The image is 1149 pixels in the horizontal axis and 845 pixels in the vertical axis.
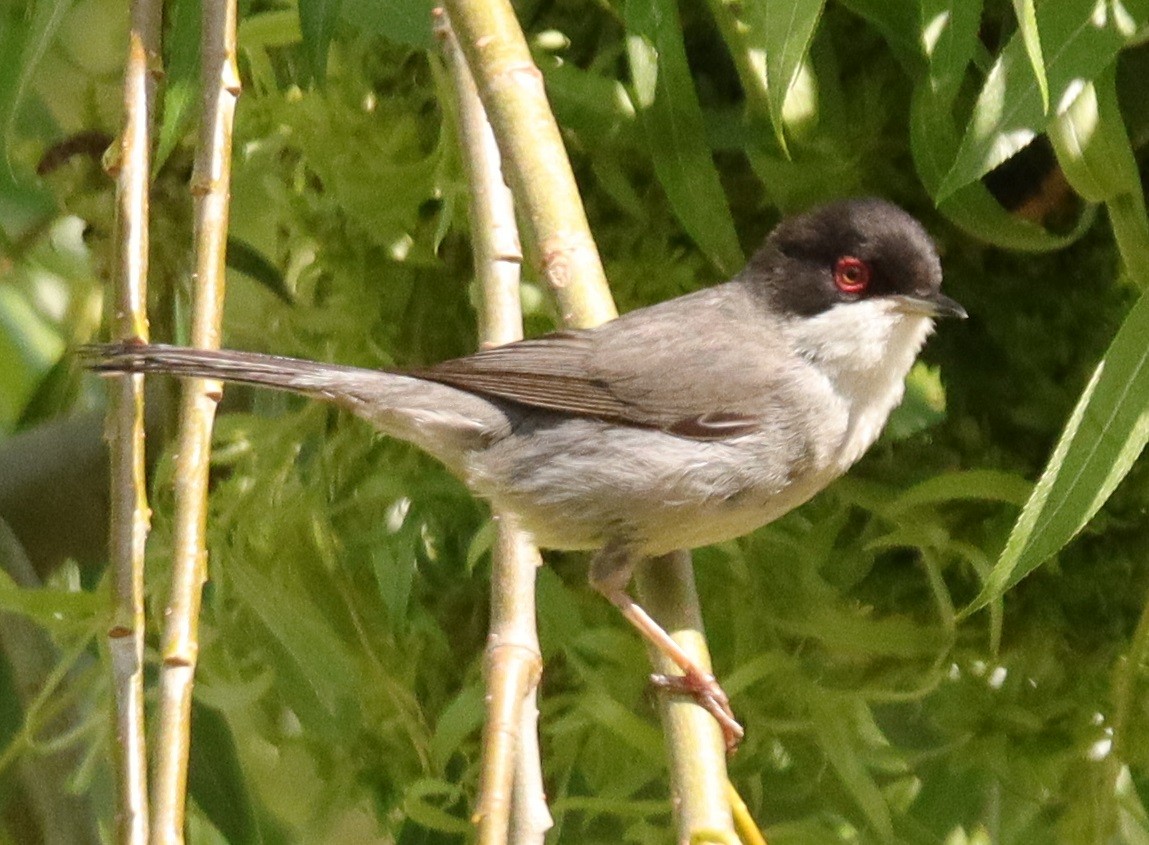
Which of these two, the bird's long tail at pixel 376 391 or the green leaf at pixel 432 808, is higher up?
the bird's long tail at pixel 376 391

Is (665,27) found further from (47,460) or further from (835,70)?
(47,460)

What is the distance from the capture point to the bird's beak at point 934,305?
5.73ft

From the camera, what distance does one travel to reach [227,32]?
63.7 inches

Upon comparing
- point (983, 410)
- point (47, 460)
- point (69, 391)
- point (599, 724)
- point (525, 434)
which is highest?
point (69, 391)

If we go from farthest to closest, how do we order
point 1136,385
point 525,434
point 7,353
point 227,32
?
point 7,353, point 525,434, point 227,32, point 1136,385

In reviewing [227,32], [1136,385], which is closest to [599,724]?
[1136,385]

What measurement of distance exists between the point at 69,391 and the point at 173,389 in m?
0.52

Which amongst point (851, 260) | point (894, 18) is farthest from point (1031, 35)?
point (851, 260)

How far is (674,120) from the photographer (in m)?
1.70

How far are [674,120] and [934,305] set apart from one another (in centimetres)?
37

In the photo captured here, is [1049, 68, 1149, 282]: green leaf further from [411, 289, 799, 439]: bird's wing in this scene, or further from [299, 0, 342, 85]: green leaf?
[299, 0, 342, 85]: green leaf

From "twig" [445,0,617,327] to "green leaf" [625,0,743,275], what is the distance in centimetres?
10

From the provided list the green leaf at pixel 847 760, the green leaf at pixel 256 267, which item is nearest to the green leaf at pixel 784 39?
the green leaf at pixel 847 760

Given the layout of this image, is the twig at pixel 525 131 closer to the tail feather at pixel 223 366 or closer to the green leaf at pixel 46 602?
the tail feather at pixel 223 366
